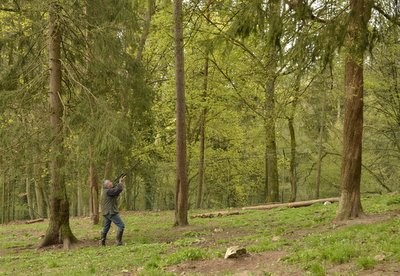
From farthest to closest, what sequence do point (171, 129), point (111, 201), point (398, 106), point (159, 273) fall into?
point (171, 129)
point (398, 106)
point (111, 201)
point (159, 273)

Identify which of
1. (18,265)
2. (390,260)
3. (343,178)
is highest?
(343,178)

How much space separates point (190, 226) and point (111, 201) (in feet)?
11.9

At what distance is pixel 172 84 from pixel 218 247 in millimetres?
15958

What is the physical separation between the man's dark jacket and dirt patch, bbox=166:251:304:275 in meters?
4.81

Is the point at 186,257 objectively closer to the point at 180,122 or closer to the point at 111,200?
the point at 111,200

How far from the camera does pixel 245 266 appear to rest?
817 cm

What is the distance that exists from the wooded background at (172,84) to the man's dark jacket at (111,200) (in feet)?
3.13

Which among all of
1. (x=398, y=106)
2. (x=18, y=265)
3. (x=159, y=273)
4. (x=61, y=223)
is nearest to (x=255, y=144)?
(x=398, y=106)

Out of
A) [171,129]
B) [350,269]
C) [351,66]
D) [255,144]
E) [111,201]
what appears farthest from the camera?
[255,144]

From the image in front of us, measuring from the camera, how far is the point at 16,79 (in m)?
14.7

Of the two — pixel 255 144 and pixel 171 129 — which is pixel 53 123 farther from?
pixel 255 144

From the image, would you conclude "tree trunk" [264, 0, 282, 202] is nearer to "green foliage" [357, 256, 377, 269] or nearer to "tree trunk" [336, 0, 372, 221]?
"tree trunk" [336, 0, 372, 221]

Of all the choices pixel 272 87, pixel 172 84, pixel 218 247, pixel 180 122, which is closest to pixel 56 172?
pixel 180 122

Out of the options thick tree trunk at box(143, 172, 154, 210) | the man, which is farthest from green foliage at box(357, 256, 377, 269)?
thick tree trunk at box(143, 172, 154, 210)
